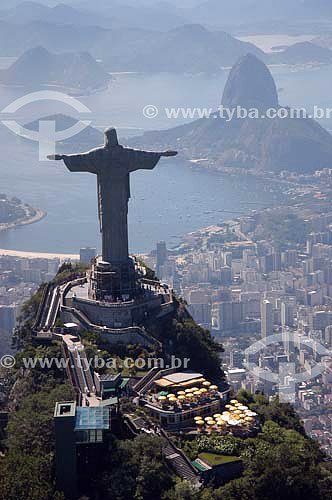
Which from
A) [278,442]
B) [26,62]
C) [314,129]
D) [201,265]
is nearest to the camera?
[278,442]

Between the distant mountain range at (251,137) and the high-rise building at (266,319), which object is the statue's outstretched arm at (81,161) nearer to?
the high-rise building at (266,319)

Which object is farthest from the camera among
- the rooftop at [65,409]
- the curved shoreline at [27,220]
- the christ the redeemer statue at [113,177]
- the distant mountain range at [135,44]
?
the distant mountain range at [135,44]

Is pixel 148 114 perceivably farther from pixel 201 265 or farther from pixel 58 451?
pixel 58 451

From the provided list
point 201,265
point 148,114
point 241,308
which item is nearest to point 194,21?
point 148,114

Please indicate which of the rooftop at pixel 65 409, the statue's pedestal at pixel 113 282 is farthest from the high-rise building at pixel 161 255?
the rooftop at pixel 65 409

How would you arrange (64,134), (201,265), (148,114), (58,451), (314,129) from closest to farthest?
(58,451), (201,265), (64,134), (314,129), (148,114)

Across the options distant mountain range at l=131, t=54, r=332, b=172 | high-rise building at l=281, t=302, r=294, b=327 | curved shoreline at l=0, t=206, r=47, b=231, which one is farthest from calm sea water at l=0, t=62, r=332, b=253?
high-rise building at l=281, t=302, r=294, b=327
